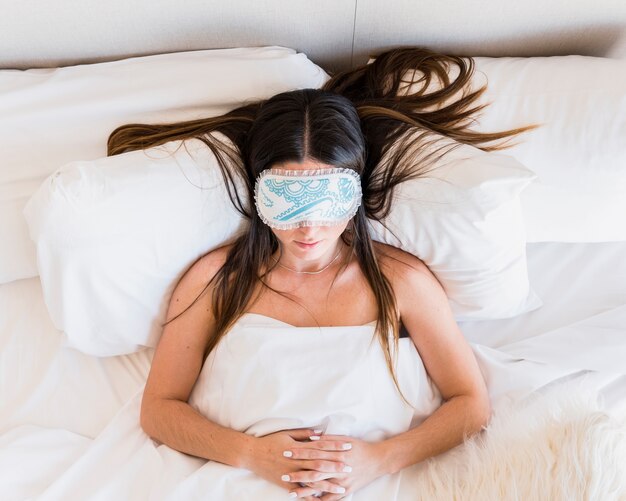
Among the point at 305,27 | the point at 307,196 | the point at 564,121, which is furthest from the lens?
the point at 305,27

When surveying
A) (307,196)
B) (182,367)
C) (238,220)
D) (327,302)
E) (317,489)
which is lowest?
(317,489)

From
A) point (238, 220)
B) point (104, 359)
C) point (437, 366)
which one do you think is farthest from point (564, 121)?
point (104, 359)

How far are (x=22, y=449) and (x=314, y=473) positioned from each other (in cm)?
59

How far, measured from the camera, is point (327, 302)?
1294 millimetres

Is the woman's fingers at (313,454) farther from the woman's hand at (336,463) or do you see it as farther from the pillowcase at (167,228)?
the pillowcase at (167,228)

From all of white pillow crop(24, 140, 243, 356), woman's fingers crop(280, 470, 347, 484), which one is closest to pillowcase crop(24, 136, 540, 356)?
white pillow crop(24, 140, 243, 356)

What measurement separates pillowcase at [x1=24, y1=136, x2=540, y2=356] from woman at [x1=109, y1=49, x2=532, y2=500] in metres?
0.04

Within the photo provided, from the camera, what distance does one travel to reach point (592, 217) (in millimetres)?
1367

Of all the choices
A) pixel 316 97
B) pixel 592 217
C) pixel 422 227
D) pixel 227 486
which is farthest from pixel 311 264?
pixel 592 217

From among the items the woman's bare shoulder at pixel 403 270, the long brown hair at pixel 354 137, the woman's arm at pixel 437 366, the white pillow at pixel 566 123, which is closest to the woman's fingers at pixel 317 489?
the woman's arm at pixel 437 366

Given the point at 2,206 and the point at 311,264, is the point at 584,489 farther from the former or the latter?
the point at 2,206

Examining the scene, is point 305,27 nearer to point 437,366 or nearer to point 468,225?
point 468,225

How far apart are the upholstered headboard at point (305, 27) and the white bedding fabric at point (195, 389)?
482 mm

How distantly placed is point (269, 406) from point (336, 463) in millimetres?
161
